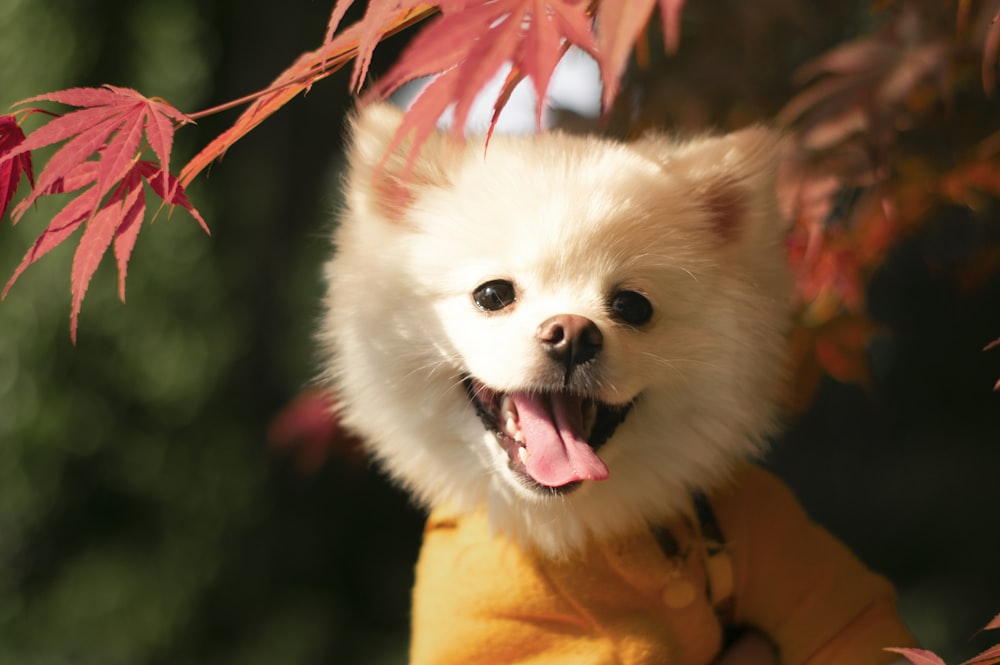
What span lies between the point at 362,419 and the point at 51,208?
1.34 meters

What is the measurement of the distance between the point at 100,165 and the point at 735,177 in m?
0.86

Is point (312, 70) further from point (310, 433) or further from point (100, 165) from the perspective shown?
point (310, 433)

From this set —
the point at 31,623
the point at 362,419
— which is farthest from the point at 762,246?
the point at 31,623

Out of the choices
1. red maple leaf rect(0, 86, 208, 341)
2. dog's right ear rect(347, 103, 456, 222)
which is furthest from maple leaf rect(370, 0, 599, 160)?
dog's right ear rect(347, 103, 456, 222)

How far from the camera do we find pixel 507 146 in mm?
1284

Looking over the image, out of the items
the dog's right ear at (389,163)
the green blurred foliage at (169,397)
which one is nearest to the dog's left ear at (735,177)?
the dog's right ear at (389,163)

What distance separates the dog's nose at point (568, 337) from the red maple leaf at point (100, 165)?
1.38 ft

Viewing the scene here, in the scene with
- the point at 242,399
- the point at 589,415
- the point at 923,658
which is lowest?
the point at 242,399

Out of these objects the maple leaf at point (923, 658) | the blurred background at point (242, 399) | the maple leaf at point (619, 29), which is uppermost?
the maple leaf at point (619, 29)

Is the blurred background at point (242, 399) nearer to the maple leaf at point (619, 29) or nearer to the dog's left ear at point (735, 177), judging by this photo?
the dog's left ear at point (735, 177)

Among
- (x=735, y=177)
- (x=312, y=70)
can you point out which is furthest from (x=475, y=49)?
(x=735, y=177)

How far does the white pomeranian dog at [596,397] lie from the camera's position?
1.18m

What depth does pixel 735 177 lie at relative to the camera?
1312mm

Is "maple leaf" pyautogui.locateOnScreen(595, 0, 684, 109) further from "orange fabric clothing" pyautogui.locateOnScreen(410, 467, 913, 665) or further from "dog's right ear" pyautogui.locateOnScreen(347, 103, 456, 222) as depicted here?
"orange fabric clothing" pyautogui.locateOnScreen(410, 467, 913, 665)
